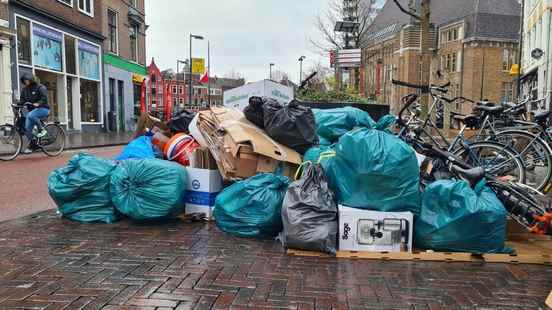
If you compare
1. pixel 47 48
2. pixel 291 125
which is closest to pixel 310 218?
pixel 291 125

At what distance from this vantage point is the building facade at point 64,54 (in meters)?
15.9

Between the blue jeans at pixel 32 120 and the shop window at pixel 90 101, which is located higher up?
the shop window at pixel 90 101

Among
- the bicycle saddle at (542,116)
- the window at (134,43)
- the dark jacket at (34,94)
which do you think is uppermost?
the window at (134,43)

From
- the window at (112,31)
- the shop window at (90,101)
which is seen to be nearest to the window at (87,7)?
the window at (112,31)

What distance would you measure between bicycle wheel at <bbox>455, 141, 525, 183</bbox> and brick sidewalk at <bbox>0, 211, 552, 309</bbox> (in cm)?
170

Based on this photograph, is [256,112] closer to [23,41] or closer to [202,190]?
[202,190]

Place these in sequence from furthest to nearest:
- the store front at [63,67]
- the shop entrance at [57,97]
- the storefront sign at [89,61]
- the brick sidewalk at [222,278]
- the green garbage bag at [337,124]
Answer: the storefront sign at [89,61] < the shop entrance at [57,97] < the store front at [63,67] < the green garbage bag at [337,124] < the brick sidewalk at [222,278]

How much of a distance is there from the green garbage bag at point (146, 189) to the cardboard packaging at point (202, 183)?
0.24m

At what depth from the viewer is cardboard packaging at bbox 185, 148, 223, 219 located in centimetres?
443

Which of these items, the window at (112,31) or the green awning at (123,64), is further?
the window at (112,31)

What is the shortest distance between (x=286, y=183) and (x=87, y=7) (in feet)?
68.6

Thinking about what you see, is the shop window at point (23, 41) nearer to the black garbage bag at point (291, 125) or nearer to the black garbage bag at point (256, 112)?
the black garbage bag at point (256, 112)

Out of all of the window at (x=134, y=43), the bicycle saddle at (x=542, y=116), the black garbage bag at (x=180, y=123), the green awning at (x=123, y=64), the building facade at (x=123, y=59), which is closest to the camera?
the bicycle saddle at (x=542, y=116)

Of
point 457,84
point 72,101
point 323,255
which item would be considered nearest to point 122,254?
point 323,255
